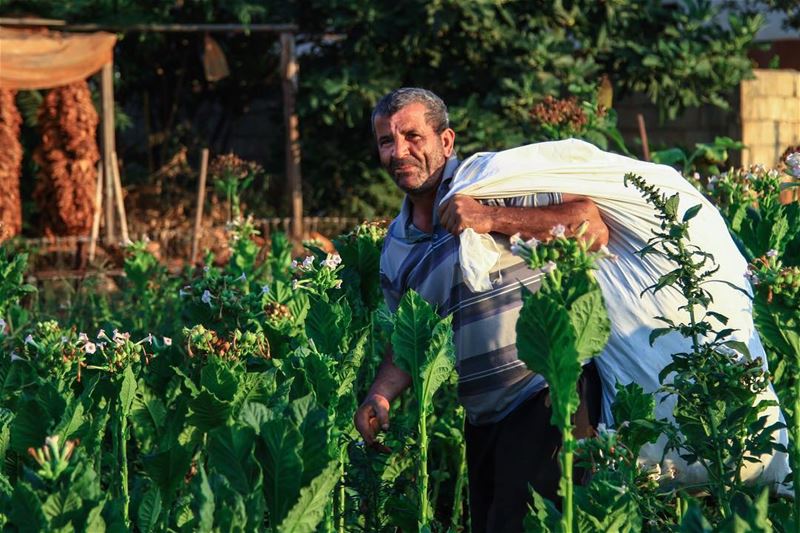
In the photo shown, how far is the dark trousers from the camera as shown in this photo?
321 cm

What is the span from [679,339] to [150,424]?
1.28 m

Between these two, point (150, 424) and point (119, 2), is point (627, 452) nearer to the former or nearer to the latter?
point (150, 424)

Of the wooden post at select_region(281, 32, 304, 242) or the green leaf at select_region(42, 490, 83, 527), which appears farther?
the wooden post at select_region(281, 32, 304, 242)

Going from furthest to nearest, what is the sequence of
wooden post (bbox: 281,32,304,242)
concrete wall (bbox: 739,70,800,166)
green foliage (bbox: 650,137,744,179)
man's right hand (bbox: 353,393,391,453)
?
concrete wall (bbox: 739,70,800,166)
wooden post (bbox: 281,32,304,242)
green foliage (bbox: 650,137,744,179)
man's right hand (bbox: 353,393,391,453)

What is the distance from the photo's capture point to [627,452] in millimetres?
2377

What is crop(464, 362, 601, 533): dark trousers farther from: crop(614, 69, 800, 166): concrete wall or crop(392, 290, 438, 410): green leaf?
crop(614, 69, 800, 166): concrete wall

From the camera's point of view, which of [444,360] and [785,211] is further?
[785,211]

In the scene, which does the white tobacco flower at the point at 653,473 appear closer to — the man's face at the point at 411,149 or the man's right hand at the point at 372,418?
the man's right hand at the point at 372,418

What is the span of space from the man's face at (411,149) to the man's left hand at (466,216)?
311 mm

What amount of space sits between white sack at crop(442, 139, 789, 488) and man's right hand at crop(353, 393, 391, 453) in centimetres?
49

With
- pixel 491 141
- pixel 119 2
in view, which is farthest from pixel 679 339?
pixel 119 2

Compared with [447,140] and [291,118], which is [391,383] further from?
[291,118]

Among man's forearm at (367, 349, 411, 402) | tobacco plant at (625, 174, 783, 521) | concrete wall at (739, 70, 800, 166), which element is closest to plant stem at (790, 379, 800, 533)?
tobacco plant at (625, 174, 783, 521)

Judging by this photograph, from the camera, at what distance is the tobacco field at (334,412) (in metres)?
2.04
